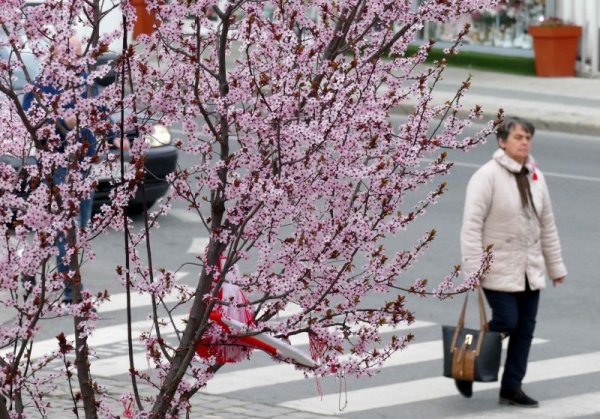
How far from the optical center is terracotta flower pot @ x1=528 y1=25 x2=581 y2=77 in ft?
86.9

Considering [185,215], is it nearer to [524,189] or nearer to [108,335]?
[108,335]

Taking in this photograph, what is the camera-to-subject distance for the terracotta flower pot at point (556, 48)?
86.9 feet

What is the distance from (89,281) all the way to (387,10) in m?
8.10

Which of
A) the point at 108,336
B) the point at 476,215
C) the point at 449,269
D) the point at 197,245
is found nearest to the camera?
the point at 476,215

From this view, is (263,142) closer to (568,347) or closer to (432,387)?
(432,387)

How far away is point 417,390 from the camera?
9.88 meters

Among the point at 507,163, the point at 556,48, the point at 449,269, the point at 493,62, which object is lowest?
the point at 449,269

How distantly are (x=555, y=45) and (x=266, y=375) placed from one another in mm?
17425

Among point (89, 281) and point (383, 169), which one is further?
point (89, 281)

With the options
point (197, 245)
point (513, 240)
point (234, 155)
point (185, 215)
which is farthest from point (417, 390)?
point (185, 215)

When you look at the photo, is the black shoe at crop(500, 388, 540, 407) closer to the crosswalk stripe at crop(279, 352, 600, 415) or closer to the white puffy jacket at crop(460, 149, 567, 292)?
the crosswalk stripe at crop(279, 352, 600, 415)

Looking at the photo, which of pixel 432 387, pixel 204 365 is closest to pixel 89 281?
pixel 432 387

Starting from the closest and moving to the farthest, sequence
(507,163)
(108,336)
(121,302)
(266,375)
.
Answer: (507,163)
(266,375)
(108,336)
(121,302)

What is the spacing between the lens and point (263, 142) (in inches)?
186
